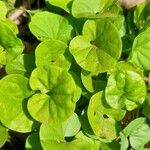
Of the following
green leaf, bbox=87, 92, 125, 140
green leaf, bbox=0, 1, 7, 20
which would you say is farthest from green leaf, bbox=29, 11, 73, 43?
green leaf, bbox=87, 92, 125, 140

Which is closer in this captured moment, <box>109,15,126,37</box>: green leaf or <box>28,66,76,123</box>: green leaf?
<box>28,66,76,123</box>: green leaf

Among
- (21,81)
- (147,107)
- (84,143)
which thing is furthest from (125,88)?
(21,81)

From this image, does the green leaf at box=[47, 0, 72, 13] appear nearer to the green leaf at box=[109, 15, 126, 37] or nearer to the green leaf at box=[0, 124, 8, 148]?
the green leaf at box=[109, 15, 126, 37]

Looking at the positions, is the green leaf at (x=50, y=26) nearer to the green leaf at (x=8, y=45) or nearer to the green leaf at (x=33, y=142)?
the green leaf at (x=8, y=45)

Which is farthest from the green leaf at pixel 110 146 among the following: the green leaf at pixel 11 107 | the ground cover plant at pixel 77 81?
the green leaf at pixel 11 107

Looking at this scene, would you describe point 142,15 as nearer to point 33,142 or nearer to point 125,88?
point 125,88

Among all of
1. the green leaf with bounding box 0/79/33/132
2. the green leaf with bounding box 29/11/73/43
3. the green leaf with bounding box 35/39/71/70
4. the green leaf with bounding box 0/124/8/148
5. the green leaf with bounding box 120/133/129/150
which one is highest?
the green leaf with bounding box 29/11/73/43

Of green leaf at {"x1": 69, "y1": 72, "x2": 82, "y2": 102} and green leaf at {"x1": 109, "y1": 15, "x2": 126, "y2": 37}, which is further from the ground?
green leaf at {"x1": 109, "y1": 15, "x2": 126, "y2": 37}
